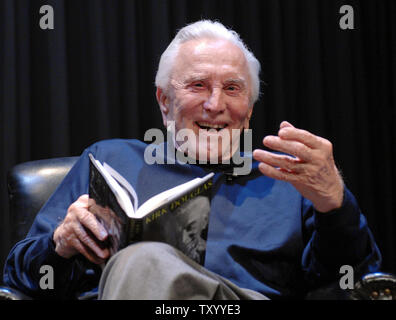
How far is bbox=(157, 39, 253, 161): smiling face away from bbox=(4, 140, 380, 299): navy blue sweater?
4.2 inches

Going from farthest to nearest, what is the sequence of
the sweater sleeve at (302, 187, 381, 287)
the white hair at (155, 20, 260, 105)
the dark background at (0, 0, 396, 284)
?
the dark background at (0, 0, 396, 284), the white hair at (155, 20, 260, 105), the sweater sleeve at (302, 187, 381, 287)

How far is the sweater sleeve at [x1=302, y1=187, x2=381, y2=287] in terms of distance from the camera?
1.20 metres

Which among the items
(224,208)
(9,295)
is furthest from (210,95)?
(9,295)

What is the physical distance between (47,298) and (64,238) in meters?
0.25

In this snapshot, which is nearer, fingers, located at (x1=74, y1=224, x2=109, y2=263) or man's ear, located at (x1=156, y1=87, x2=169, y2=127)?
fingers, located at (x1=74, y1=224, x2=109, y2=263)

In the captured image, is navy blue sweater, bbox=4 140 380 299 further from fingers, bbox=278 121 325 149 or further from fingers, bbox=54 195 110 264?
fingers, bbox=278 121 325 149

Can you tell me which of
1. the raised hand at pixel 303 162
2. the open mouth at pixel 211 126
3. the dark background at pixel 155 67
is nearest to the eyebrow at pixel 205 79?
the open mouth at pixel 211 126

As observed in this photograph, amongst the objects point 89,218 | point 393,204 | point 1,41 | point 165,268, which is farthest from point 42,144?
point 393,204

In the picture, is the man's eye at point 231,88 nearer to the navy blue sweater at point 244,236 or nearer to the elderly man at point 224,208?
the elderly man at point 224,208

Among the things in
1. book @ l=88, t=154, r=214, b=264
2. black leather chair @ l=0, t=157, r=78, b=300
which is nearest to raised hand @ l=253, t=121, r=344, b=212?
book @ l=88, t=154, r=214, b=264

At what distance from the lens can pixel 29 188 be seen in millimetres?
1633

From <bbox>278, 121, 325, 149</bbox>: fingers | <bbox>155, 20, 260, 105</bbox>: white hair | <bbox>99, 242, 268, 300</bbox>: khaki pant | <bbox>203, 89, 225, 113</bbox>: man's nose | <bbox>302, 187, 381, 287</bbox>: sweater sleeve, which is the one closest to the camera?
<bbox>99, 242, 268, 300</bbox>: khaki pant

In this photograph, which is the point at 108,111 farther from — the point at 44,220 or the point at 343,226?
the point at 343,226
